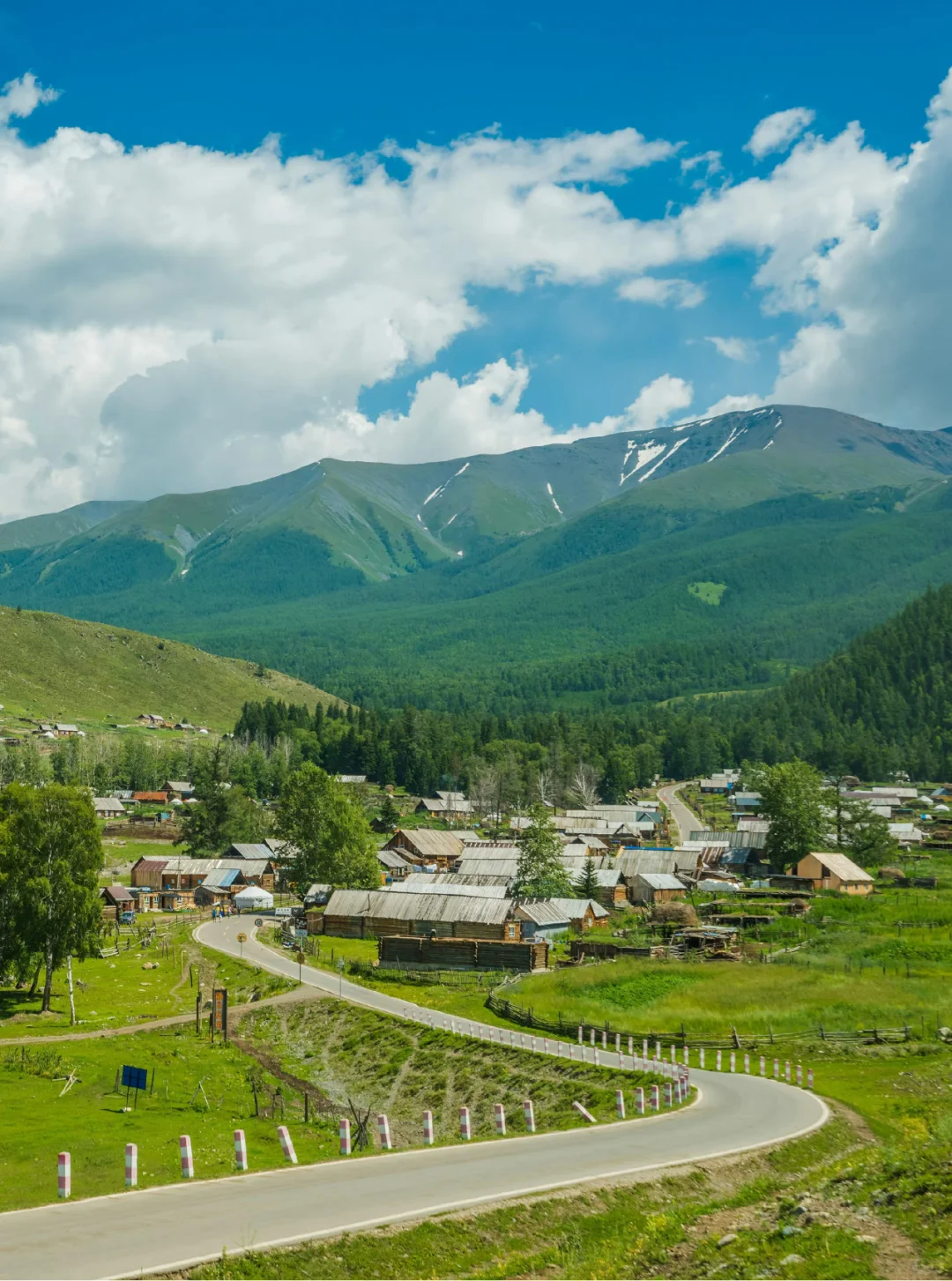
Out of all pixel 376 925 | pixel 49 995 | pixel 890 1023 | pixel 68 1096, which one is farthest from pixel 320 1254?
pixel 376 925

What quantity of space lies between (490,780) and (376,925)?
10917cm

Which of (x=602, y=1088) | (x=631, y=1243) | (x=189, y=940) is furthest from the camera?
(x=189, y=940)

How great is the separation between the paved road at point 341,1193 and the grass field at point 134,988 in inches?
1053

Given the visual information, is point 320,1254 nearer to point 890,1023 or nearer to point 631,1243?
point 631,1243

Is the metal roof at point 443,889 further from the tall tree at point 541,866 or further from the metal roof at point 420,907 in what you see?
the tall tree at point 541,866

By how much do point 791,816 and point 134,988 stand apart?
74.9 m

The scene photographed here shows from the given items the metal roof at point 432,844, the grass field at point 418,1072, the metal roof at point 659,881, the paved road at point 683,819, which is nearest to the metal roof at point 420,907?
the grass field at point 418,1072

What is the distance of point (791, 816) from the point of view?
116562 millimetres

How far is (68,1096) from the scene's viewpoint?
39.4 metres

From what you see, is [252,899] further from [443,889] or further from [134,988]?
[134,988]

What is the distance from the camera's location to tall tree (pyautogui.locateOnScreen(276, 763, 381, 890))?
10719cm

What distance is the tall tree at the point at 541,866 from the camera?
3846 inches

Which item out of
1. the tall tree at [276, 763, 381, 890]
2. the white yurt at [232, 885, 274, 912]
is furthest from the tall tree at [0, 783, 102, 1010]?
the white yurt at [232, 885, 274, 912]

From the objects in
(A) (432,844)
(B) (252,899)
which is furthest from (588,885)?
(A) (432,844)
